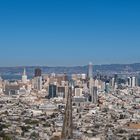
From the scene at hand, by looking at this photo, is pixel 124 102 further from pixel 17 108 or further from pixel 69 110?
pixel 69 110

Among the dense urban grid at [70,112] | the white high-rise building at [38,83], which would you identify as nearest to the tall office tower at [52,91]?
the dense urban grid at [70,112]

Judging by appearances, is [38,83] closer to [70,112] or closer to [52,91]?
[52,91]

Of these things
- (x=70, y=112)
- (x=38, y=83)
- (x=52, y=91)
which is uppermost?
(x=70, y=112)

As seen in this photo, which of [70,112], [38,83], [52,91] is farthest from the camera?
[38,83]

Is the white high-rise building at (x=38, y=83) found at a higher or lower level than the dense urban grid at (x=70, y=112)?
higher

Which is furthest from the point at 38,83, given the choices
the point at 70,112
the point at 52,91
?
the point at 70,112

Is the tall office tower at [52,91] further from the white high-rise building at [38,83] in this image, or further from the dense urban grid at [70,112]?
the white high-rise building at [38,83]

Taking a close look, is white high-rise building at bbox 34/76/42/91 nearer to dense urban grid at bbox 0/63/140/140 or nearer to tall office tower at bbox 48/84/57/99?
dense urban grid at bbox 0/63/140/140

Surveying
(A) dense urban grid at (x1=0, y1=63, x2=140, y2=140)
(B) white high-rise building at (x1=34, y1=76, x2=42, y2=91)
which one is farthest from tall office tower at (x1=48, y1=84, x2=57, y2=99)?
(B) white high-rise building at (x1=34, y1=76, x2=42, y2=91)
